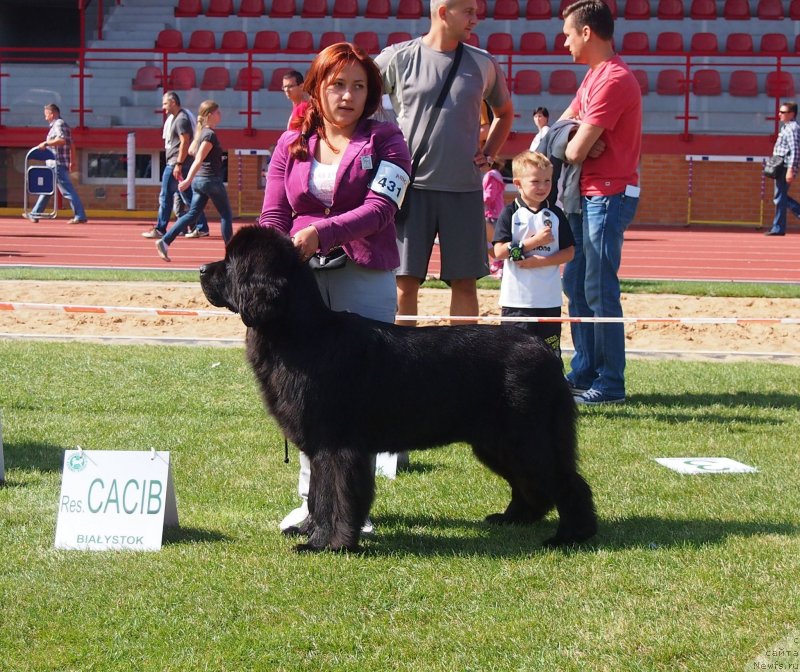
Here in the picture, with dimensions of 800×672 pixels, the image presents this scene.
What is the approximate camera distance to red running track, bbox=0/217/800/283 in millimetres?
15578

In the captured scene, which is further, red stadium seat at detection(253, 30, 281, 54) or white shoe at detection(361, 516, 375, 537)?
red stadium seat at detection(253, 30, 281, 54)

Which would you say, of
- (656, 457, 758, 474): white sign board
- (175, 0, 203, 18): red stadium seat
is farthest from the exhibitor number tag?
(175, 0, 203, 18): red stadium seat

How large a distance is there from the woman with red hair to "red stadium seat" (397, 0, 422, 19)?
24.7 meters

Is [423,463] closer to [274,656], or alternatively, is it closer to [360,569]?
[360,569]

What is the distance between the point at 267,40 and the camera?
27859mm

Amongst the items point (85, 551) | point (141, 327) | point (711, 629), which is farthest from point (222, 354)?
point (711, 629)

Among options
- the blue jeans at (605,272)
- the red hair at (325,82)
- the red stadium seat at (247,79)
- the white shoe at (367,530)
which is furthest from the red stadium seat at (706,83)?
the white shoe at (367,530)

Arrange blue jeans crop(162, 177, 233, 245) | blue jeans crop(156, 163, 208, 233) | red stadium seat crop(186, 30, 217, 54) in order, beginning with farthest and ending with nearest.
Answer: red stadium seat crop(186, 30, 217, 54) → blue jeans crop(156, 163, 208, 233) → blue jeans crop(162, 177, 233, 245)

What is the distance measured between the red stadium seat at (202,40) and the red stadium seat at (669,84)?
430 inches

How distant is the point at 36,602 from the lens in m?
3.65

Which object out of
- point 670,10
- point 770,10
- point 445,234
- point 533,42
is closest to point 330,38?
point 533,42

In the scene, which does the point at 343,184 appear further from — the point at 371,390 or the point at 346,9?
the point at 346,9

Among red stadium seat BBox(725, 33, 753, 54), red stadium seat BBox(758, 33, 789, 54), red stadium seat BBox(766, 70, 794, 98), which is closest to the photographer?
red stadium seat BBox(766, 70, 794, 98)

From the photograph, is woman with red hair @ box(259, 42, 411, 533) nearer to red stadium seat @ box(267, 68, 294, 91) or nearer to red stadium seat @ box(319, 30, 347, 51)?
red stadium seat @ box(267, 68, 294, 91)
